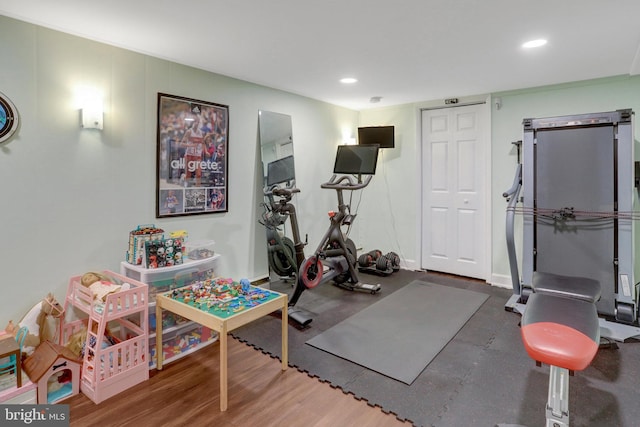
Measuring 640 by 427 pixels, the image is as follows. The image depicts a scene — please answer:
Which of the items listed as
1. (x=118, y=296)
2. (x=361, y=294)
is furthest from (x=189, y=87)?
(x=361, y=294)

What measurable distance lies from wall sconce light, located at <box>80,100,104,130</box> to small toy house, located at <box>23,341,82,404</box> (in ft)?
5.11

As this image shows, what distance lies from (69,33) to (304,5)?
1794 millimetres

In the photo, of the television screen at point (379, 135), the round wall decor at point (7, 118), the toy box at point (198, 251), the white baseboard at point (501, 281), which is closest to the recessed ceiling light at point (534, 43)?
the television screen at point (379, 135)

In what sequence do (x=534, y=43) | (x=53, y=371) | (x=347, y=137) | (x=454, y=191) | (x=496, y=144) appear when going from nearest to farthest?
1. (x=53, y=371)
2. (x=534, y=43)
3. (x=496, y=144)
4. (x=454, y=191)
5. (x=347, y=137)

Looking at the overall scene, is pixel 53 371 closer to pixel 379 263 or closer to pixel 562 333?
pixel 562 333

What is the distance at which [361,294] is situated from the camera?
13.4 ft

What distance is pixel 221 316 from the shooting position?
Answer: 211cm

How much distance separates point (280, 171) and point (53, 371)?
283cm

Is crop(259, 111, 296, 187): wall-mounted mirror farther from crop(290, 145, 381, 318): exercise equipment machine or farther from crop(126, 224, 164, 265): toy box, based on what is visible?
crop(126, 224, 164, 265): toy box

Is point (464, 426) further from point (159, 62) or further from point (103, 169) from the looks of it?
point (159, 62)

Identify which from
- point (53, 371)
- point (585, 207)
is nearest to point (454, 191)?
point (585, 207)

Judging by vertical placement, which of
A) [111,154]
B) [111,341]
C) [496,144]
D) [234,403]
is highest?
[496,144]

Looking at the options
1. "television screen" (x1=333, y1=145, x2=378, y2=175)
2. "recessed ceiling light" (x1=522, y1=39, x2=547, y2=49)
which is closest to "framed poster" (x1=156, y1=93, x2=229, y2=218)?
"television screen" (x1=333, y1=145, x2=378, y2=175)

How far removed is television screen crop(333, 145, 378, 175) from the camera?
14.8 ft
